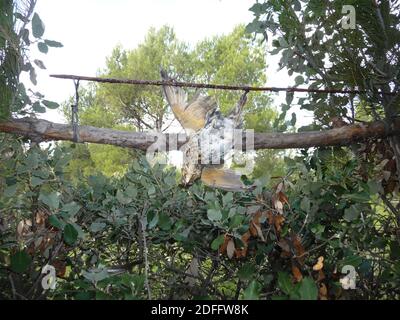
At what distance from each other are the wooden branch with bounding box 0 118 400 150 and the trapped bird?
1.8 inches

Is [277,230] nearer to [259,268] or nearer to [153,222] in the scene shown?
[259,268]

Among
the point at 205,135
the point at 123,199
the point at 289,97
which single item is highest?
the point at 289,97

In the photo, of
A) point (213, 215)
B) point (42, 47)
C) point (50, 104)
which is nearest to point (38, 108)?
point (50, 104)

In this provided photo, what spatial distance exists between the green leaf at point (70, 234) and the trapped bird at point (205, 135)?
13.5 inches

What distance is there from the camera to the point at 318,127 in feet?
3.47

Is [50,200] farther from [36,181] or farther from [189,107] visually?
→ [189,107]

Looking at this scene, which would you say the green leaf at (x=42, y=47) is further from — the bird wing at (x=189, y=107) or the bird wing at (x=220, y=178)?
the bird wing at (x=220, y=178)

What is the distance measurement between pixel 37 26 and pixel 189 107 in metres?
0.37

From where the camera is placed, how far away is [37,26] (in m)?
0.80

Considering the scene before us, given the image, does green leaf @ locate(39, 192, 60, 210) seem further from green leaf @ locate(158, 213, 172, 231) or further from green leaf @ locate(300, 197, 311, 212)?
green leaf @ locate(300, 197, 311, 212)

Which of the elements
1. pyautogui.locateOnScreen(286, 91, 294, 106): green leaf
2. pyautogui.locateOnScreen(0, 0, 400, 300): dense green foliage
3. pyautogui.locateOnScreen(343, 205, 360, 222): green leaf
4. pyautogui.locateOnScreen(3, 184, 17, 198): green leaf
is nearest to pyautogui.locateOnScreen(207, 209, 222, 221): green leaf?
pyautogui.locateOnScreen(0, 0, 400, 300): dense green foliage

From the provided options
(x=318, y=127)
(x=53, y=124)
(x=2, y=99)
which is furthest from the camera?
(x=318, y=127)
